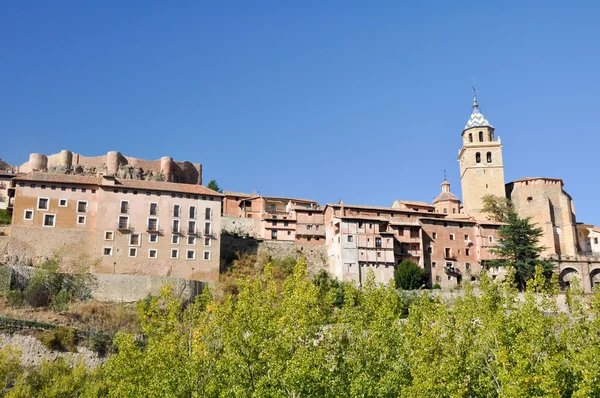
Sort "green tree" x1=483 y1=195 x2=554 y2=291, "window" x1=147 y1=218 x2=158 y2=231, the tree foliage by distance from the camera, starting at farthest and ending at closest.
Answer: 1. "green tree" x1=483 y1=195 x2=554 y2=291
2. "window" x1=147 y1=218 x2=158 y2=231
3. the tree foliage

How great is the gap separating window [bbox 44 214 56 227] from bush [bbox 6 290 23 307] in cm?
850

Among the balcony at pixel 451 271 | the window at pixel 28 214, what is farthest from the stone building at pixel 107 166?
the balcony at pixel 451 271

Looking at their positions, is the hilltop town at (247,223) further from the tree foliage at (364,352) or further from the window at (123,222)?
the tree foliage at (364,352)

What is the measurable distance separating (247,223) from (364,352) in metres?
44.3

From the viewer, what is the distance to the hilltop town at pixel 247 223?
58125 millimetres

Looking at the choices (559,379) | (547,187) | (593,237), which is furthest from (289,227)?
(559,379)

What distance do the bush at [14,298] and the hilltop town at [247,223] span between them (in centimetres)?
530

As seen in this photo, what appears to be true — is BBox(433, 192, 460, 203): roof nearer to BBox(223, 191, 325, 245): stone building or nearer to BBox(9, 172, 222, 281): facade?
BBox(223, 191, 325, 245): stone building

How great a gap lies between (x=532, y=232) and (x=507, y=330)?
Answer: 39850 mm

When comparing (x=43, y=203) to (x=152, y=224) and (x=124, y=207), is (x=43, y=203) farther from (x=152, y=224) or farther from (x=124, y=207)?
(x=152, y=224)

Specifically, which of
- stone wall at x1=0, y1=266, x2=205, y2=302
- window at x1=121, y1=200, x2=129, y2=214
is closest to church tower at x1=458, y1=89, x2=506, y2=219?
stone wall at x1=0, y1=266, x2=205, y2=302

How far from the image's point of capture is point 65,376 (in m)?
39.1

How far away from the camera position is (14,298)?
49.9 meters

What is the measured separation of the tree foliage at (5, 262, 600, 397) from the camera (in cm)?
2414
